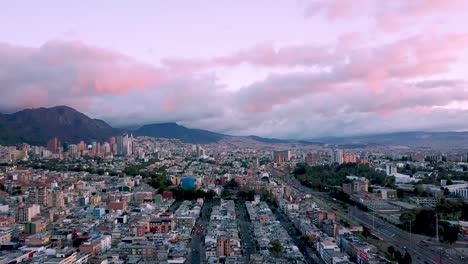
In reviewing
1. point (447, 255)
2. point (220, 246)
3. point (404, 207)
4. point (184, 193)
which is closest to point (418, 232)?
point (447, 255)

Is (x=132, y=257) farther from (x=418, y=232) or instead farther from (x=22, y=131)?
(x=22, y=131)

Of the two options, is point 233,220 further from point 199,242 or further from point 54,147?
point 54,147

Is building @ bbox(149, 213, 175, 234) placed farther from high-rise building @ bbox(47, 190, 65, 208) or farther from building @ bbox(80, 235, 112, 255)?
high-rise building @ bbox(47, 190, 65, 208)

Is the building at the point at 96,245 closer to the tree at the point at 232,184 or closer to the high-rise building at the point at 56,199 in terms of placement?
the high-rise building at the point at 56,199

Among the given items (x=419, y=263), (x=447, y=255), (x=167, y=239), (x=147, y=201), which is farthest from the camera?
(x=147, y=201)

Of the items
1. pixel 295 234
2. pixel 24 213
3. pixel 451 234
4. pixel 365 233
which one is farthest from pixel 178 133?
pixel 451 234

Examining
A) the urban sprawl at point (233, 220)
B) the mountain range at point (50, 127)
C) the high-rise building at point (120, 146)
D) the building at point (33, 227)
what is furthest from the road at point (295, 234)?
the mountain range at point (50, 127)

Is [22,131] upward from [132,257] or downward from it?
upward
